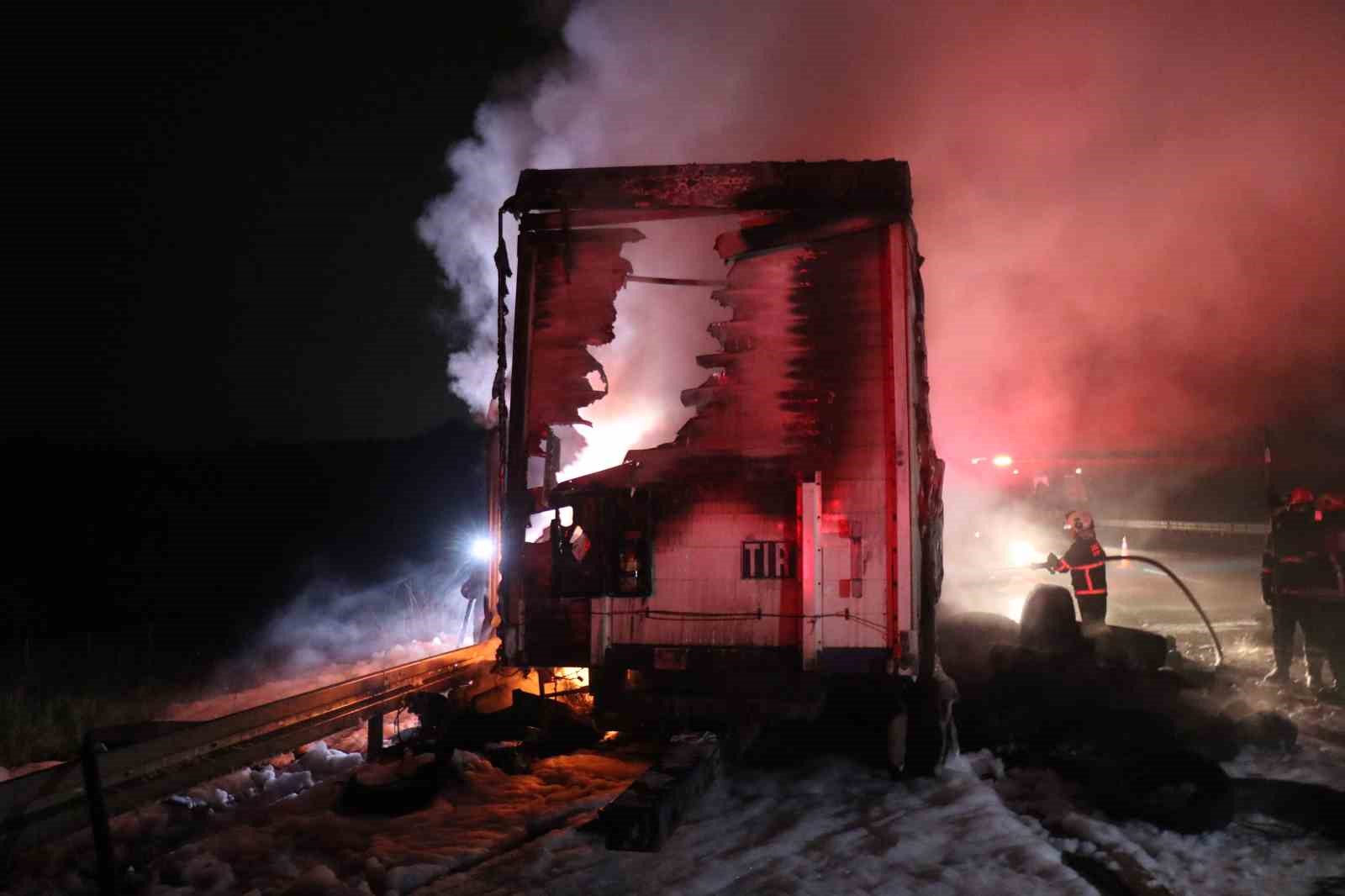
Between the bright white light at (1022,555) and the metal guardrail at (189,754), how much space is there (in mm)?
25218

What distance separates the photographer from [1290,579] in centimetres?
1166

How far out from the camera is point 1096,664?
9148mm

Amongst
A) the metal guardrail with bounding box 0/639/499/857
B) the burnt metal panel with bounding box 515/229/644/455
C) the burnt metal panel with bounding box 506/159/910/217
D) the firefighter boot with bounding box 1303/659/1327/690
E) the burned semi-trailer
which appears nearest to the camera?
the metal guardrail with bounding box 0/639/499/857

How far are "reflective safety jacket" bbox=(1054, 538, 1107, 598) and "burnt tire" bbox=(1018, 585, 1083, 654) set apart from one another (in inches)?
67.3

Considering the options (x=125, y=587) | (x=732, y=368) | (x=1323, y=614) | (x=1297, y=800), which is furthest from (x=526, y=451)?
(x=125, y=587)

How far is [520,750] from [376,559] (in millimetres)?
29756

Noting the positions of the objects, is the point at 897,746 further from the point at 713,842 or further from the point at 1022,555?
the point at 1022,555

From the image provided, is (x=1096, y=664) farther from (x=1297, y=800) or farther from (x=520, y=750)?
(x=520, y=750)

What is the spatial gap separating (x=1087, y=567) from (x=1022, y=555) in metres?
19.5

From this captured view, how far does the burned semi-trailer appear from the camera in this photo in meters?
7.80

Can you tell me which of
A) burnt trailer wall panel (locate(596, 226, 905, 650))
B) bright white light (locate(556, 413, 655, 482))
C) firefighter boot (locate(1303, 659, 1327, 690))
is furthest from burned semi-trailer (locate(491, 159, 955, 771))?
firefighter boot (locate(1303, 659, 1327, 690))

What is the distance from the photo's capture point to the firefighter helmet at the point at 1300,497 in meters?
12.0

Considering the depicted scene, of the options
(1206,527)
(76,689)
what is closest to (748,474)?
(76,689)

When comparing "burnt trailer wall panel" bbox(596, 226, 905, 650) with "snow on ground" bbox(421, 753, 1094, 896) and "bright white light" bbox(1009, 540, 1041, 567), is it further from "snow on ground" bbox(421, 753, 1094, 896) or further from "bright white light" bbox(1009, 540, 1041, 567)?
"bright white light" bbox(1009, 540, 1041, 567)
